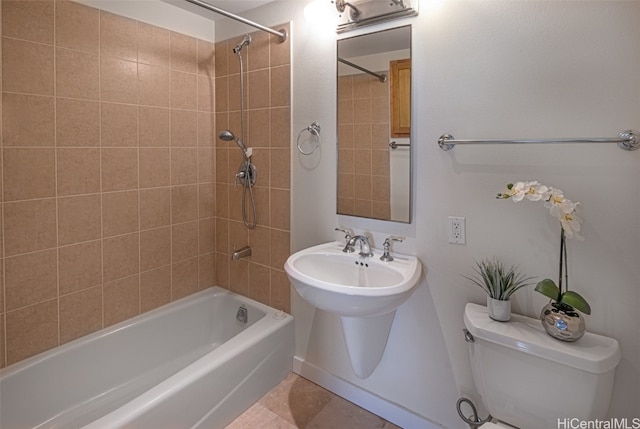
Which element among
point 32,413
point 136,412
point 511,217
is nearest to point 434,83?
point 511,217

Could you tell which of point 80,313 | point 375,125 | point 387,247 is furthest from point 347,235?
point 80,313

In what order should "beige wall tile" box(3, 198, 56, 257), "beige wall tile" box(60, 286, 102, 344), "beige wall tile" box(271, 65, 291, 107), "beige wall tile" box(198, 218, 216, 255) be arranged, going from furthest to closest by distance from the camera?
"beige wall tile" box(198, 218, 216, 255), "beige wall tile" box(271, 65, 291, 107), "beige wall tile" box(60, 286, 102, 344), "beige wall tile" box(3, 198, 56, 257)

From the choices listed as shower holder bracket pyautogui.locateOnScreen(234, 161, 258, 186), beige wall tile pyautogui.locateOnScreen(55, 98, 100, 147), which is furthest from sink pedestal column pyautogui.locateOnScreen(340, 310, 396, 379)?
beige wall tile pyautogui.locateOnScreen(55, 98, 100, 147)

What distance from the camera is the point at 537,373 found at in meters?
1.17

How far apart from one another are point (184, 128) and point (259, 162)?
571mm

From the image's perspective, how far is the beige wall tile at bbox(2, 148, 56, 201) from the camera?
1.60m

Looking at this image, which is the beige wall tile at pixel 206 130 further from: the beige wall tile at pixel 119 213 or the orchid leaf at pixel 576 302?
the orchid leaf at pixel 576 302

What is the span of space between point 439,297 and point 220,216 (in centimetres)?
163

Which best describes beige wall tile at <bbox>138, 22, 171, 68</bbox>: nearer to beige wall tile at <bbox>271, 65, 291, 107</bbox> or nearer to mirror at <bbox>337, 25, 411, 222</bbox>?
beige wall tile at <bbox>271, 65, 291, 107</bbox>

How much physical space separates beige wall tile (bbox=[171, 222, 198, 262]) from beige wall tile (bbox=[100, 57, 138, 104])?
0.84 metres

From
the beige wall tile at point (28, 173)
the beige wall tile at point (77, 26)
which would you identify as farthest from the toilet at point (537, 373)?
the beige wall tile at point (77, 26)

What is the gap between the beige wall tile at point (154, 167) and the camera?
2113 millimetres

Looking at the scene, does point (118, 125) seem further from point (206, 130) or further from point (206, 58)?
point (206, 58)

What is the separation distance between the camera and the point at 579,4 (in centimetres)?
121
